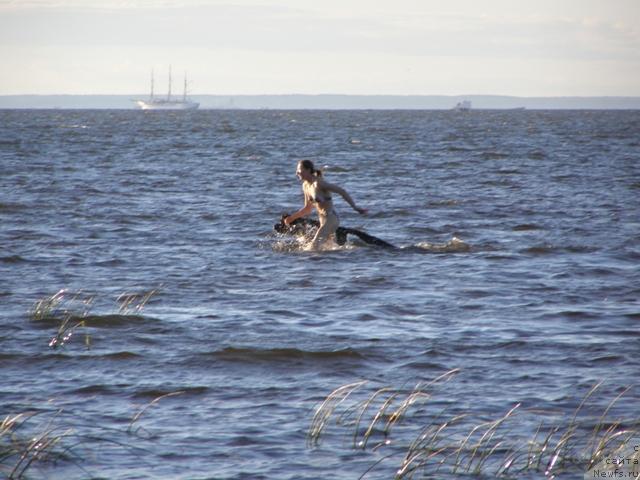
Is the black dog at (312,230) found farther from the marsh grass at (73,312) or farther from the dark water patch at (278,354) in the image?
the dark water patch at (278,354)

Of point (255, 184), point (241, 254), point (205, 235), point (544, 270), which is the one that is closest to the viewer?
point (544, 270)

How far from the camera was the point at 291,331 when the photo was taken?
1209 centimetres

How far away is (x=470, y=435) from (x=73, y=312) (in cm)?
650

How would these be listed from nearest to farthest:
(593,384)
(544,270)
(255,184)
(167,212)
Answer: (593,384) < (544,270) < (167,212) < (255,184)

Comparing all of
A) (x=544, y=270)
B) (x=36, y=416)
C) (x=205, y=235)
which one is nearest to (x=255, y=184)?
(x=205, y=235)

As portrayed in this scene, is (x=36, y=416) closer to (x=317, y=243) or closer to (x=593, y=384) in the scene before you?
(x=593, y=384)

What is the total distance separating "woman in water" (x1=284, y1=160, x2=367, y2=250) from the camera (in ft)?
57.1

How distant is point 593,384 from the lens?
9852 millimetres

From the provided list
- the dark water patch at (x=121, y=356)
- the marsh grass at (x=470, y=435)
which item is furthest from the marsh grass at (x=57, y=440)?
the dark water patch at (x=121, y=356)

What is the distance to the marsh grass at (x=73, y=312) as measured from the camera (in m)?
11.7

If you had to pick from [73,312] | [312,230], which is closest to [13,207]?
[312,230]

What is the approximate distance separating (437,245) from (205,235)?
16.0 feet

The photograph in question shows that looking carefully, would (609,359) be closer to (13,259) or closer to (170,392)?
(170,392)

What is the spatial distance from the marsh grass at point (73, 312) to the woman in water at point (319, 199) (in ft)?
13.8
